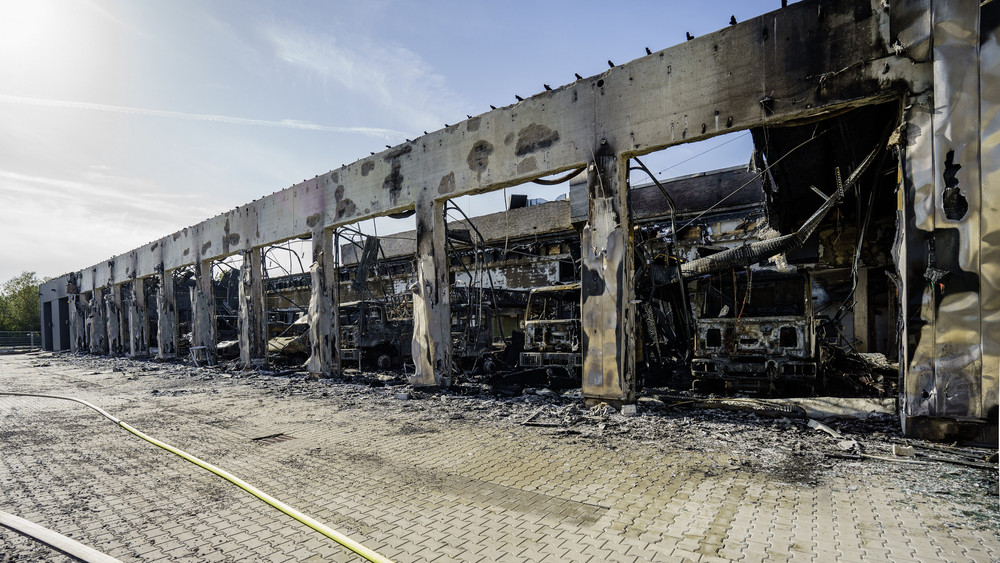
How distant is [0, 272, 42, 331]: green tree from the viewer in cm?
4156

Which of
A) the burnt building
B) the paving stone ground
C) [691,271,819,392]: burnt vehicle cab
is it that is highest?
the burnt building

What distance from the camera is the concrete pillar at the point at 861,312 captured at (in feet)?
48.3

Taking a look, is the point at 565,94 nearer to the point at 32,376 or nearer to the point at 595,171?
the point at 595,171

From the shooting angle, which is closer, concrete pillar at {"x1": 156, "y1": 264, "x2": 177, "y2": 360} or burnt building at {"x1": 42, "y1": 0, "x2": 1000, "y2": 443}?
burnt building at {"x1": 42, "y1": 0, "x2": 1000, "y2": 443}

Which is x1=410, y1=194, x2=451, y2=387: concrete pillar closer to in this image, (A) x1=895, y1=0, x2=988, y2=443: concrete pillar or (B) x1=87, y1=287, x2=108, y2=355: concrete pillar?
(A) x1=895, y1=0, x2=988, y2=443: concrete pillar

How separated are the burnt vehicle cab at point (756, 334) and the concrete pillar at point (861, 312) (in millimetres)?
8195

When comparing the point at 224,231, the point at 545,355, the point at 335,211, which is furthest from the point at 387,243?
the point at 545,355

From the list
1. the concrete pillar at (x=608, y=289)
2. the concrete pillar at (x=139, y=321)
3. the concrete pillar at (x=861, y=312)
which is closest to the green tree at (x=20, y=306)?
the concrete pillar at (x=139, y=321)

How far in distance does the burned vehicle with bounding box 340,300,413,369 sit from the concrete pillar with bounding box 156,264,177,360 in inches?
433

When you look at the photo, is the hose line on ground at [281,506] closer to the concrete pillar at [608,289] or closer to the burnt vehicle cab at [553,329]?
the concrete pillar at [608,289]

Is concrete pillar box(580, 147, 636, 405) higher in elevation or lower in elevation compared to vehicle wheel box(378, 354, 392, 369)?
higher

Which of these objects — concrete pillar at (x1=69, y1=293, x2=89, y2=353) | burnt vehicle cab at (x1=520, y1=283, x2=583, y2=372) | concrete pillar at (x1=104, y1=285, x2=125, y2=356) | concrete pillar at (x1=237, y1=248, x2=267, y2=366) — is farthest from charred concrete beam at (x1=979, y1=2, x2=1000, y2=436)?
concrete pillar at (x1=69, y1=293, x2=89, y2=353)

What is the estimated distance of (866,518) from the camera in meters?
3.21

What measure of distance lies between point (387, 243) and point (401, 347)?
16516 mm
